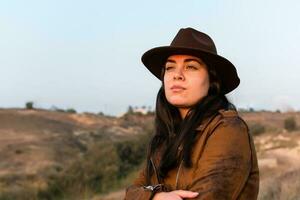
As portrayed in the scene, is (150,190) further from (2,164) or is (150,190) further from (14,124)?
(14,124)

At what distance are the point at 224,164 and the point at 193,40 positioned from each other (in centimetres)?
77

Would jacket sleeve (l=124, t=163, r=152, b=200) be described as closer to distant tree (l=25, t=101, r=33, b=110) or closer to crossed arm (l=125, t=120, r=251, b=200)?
crossed arm (l=125, t=120, r=251, b=200)

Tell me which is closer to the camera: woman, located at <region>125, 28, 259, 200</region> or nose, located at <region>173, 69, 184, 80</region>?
woman, located at <region>125, 28, 259, 200</region>

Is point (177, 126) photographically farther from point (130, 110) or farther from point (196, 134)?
point (130, 110)

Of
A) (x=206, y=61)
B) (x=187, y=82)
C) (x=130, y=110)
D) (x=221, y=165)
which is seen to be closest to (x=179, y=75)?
(x=187, y=82)

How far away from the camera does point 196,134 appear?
339 centimetres

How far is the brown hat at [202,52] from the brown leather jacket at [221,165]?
0.85 feet

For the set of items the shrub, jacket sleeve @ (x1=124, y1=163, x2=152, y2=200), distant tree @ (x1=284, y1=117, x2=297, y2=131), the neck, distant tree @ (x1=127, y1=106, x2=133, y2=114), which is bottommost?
distant tree @ (x1=127, y1=106, x2=133, y2=114)

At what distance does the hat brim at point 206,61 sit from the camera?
3.46 metres

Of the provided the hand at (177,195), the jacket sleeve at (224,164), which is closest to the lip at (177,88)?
the jacket sleeve at (224,164)

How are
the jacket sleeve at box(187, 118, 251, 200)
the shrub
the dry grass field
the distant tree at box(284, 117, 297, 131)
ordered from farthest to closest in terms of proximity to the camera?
1. the distant tree at box(284, 117, 297, 131)
2. the shrub
3. the dry grass field
4. the jacket sleeve at box(187, 118, 251, 200)

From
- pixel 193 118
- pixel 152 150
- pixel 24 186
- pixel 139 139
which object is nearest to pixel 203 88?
pixel 193 118

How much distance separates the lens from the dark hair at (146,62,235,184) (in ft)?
11.1

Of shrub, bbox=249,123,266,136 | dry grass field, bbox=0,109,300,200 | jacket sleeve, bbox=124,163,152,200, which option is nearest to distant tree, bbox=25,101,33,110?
dry grass field, bbox=0,109,300,200
